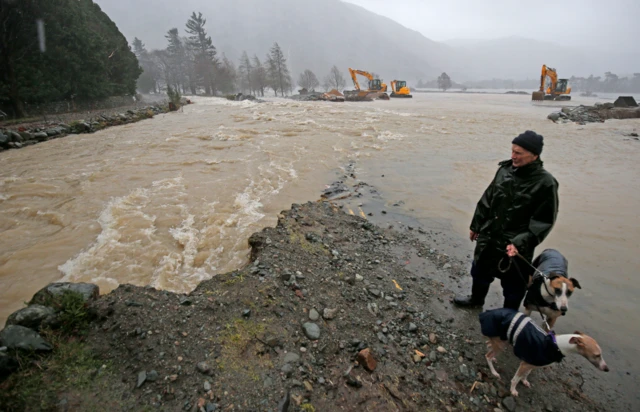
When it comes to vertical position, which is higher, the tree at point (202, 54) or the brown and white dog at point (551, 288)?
the tree at point (202, 54)

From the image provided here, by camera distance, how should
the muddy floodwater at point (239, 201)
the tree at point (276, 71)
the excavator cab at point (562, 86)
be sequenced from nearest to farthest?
1. the muddy floodwater at point (239, 201)
2. the excavator cab at point (562, 86)
3. the tree at point (276, 71)

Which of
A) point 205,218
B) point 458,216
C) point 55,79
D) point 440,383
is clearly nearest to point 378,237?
point 458,216

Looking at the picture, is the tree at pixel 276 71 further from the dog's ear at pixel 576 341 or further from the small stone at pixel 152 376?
the dog's ear at pixel 576 341

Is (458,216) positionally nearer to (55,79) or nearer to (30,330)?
(30,330)

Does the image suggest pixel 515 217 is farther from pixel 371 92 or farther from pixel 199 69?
pixel 199 69

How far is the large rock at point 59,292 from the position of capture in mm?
3087

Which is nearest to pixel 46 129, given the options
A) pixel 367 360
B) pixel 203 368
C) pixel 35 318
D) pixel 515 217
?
pixel 35 318

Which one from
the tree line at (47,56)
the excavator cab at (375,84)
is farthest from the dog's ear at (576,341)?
the excavator cab at (375,84)

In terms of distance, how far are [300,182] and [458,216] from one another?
4.69 m

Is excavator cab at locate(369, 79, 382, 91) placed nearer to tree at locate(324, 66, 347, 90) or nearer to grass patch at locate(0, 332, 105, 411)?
tree at locate(324, 66, 347, 90)

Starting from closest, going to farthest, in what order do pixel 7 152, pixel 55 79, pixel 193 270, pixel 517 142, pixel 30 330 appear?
pixel 30 330 → pixel 517 142 → pixel 193 270 → pixel 7 152 → pixel 55 79

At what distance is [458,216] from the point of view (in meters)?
7.04

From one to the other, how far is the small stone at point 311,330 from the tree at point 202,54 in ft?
287

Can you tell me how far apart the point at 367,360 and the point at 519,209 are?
7.29 feet
